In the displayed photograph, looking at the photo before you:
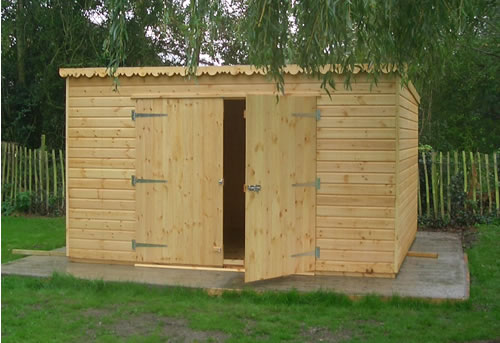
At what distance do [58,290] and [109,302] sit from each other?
0.77m

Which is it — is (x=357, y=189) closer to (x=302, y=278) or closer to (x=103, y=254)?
(x=302, y=278)

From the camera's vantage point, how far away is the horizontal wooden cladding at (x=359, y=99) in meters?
6.54

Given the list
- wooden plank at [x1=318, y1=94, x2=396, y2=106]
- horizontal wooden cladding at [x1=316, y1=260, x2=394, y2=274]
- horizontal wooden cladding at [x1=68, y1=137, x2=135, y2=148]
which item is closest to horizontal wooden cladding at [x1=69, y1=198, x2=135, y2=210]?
horizontal wooden cladding at [x1=68, y1=137, x2=135, y2=148]

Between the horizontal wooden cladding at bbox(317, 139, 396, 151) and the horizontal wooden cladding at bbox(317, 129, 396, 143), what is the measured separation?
36 millimetres

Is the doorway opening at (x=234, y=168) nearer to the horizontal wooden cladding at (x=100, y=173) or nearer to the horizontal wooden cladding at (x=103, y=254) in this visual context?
the horizontal wooden cladding at (x=103, y=254)

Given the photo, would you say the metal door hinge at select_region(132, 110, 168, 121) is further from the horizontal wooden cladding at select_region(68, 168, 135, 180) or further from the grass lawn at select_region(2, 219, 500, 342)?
the grass lawn at select_region(2, 219, 500, 342)

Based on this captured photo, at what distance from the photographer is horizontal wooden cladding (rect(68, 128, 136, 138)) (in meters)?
7.24

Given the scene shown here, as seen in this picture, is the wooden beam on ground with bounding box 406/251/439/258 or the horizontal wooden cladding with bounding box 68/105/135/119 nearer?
the horizontal wooden cladding with bounding box 68/105/135/119

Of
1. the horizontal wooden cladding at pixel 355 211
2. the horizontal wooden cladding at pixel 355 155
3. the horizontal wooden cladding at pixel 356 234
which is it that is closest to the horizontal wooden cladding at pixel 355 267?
the horizontal wooden cladding at pixel 356 234

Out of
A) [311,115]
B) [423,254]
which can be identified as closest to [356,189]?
[311,115]

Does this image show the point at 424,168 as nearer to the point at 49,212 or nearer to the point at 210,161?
the point at 210,161

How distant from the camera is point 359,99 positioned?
6.61m

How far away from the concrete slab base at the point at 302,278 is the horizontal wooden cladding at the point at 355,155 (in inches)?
52.7

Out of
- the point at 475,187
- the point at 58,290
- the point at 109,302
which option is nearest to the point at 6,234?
the point at 58,290
